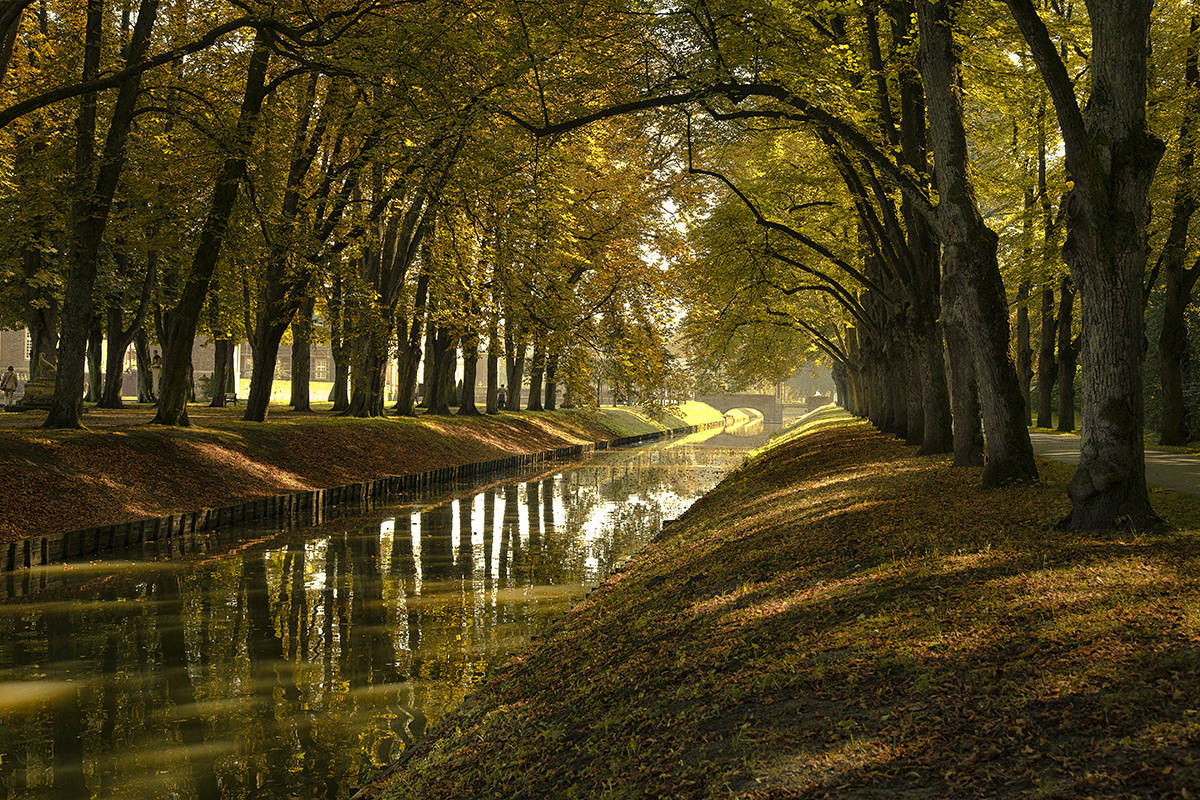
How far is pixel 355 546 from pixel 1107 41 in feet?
44.0

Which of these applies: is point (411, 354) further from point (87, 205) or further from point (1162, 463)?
point (1162, 463)

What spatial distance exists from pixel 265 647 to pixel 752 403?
305 ft

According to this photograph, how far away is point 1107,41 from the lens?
Answer: 25.7 ft

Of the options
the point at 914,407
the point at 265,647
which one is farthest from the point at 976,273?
the point at 265,647

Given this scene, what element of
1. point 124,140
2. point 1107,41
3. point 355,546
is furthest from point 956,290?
point 124,140

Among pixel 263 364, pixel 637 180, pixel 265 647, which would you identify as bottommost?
pixel 265 647

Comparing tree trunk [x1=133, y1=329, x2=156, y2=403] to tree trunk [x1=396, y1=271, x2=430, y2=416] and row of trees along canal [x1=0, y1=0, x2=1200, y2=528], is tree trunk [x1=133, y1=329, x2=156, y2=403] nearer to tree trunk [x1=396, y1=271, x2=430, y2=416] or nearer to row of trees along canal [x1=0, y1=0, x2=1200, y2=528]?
row of trees along canal [x1=0, y1=0, x2=1200, y2=528]

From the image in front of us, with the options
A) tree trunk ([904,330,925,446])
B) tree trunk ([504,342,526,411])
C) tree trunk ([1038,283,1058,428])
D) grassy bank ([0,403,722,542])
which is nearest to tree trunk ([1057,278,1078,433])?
tree trunk ([1038,283,1058,428])

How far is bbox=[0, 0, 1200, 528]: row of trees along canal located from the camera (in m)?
11.1

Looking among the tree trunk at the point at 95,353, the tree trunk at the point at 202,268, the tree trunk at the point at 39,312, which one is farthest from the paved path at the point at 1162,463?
the tree trunk at the point at 95,353

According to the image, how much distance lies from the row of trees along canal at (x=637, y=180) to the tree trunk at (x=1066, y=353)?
142 mm

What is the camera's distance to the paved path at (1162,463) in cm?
1201

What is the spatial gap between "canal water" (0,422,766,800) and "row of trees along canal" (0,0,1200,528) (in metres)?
6.10

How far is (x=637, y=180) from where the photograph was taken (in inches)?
1272
